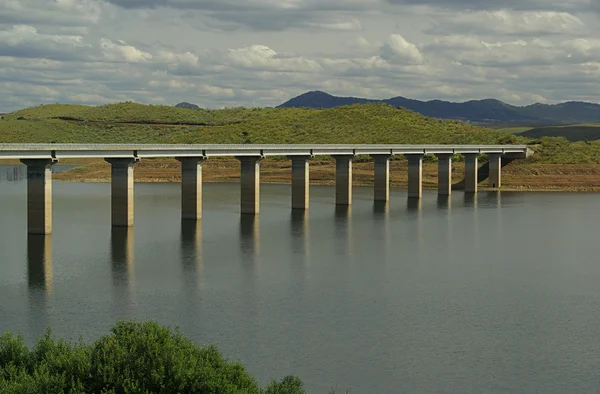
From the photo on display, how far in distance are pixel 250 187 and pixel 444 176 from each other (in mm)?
36044

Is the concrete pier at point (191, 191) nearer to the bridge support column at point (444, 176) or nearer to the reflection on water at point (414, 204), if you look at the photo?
the reflection on water at point (414, 204)

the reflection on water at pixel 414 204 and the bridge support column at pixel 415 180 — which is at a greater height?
the bridge support column at pixel 415 180

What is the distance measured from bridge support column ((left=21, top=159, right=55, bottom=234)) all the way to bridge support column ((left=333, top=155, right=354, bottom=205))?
38105 millimetres

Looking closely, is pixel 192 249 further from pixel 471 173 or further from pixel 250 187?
pixel 471 173

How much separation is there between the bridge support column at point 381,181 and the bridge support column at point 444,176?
10.5 m

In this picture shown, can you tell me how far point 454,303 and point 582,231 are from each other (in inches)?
1268

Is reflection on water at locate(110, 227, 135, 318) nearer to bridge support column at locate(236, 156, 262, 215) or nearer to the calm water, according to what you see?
the calm water

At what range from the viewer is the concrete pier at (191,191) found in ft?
264

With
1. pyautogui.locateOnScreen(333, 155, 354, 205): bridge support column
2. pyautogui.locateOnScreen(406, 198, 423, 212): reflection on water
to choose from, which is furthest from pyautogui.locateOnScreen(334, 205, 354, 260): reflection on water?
pyautogui.locateOnScreen(406, 198, 423, 212): reflection on water

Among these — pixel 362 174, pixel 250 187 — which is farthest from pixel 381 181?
pixel 362 174

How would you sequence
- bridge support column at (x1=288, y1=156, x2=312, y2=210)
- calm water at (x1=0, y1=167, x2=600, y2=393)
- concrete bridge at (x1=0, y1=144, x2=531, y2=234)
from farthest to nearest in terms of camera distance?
1. bridge support column at (x1=288, y1=156, x2=312, y2=210)
2. concrete bridge at (x1=0, y1=144, x2=531, y2=234)
3. calm water at (x1=0, y1=167, x2=600, y2=393)

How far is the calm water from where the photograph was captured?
36.0 meters

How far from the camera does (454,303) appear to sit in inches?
1821

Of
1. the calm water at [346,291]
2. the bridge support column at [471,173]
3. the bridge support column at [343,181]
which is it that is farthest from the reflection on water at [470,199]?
the calm water at [346,291]
